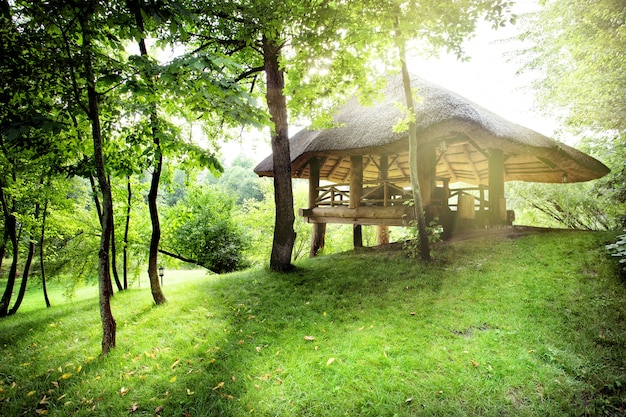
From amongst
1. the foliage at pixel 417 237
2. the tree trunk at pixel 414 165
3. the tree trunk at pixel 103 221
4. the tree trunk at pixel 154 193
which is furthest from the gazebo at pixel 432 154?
the tree trunk at pixel 103 221

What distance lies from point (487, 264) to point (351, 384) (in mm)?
4044

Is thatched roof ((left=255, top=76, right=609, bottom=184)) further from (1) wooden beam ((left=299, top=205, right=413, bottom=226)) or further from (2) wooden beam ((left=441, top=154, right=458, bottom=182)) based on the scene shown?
(1) wooden beam ((left=299, top=205, right=413, bottom=226))

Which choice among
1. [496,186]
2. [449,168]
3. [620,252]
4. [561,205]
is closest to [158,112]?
[620,252]

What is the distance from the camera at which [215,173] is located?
3.71m

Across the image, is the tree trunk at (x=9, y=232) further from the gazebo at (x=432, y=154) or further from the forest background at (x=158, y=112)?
the gazebo at (x=432, y=154)

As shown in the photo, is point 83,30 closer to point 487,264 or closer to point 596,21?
point 487,264

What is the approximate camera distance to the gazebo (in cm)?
627

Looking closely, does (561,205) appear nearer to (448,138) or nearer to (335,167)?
(448,138)

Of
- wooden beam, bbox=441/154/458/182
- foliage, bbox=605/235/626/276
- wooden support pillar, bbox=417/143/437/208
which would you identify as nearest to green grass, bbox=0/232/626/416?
foliage, bbox=605/235/626/276

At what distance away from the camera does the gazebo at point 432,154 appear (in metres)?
6.27

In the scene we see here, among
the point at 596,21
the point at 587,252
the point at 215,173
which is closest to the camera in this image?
the point at 215,173

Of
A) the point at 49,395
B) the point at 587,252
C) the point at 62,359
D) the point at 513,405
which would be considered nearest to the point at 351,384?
the point at 513,405

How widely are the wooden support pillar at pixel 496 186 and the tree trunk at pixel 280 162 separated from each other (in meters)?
5.82

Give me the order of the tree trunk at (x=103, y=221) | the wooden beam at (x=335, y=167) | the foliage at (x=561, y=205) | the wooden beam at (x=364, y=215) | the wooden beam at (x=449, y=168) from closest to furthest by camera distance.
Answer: the tree trunk at (x=103, y=221)
the wooden beam at (x=364, y=215)
the wooden beam at (x=449, y=168)
the wooden beam at (x=335, y=167)
the foliage at (x=561, y=205)
